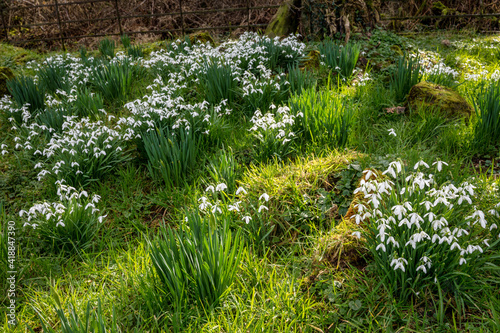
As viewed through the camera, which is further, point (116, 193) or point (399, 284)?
point (116, 193)

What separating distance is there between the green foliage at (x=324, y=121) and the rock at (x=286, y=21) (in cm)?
422

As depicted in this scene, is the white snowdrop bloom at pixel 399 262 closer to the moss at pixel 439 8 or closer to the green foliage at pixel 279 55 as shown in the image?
the green foliage at pixel 279 55

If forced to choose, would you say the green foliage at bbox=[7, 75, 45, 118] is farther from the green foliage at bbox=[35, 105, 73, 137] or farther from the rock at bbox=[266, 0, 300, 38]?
the rock at bbox=[266, 0, 300, 38]

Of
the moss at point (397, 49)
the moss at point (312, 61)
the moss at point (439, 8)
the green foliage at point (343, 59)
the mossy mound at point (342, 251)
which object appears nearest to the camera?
the mossy mound at point (342, 251)

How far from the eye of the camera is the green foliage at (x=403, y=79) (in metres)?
4.31

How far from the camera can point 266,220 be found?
2.87m

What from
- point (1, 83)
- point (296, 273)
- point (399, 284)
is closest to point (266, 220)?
point (296, 273)

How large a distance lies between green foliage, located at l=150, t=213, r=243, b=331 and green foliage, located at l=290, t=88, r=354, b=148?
1715mm

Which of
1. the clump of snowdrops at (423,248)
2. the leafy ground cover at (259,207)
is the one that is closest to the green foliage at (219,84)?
the leafy ground cover at (259,207)

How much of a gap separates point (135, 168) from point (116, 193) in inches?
14.5

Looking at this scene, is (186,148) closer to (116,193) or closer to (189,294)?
(116,193)

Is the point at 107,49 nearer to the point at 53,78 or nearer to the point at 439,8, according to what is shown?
the point at 53,78

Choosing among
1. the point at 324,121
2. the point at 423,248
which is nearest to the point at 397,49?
the point at 324,121

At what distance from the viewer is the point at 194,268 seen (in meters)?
2.12
